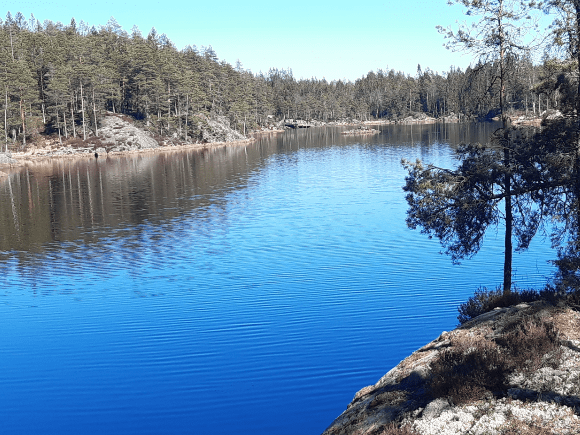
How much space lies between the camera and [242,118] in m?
154

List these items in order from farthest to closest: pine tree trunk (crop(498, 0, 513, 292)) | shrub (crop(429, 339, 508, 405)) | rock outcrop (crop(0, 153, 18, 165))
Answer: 1. rock outcrop (crop(0, 153, 18, 165))
2. pine tree trunk (crop(498, 0, 513, 292))
3. shrub (crop(429, 339, 508, 405))

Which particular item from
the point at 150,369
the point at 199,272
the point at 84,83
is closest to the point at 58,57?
the point at 84,83

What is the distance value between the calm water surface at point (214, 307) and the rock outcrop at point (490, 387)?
277cm

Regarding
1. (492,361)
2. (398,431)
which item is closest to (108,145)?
(492,361)

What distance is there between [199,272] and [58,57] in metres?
94.9

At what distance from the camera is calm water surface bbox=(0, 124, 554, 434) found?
47.8ft

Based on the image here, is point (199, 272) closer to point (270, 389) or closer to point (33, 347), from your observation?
point (33, 347)

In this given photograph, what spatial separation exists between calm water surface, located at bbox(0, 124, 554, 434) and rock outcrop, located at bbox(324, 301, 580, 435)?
2.77m

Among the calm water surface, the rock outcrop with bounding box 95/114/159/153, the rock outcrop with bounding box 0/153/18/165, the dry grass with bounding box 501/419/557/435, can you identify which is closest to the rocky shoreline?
the rock outcrop with bounding box 95/114/159/153

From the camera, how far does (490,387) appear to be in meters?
10.1

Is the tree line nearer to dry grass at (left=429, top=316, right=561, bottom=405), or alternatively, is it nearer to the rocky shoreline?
dry grass at (left=429, top=316, right=561, bottom=405)

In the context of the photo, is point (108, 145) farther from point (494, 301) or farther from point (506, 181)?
point (494, 301)

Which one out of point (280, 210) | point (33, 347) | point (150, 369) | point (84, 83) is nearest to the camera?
point (150, 369)

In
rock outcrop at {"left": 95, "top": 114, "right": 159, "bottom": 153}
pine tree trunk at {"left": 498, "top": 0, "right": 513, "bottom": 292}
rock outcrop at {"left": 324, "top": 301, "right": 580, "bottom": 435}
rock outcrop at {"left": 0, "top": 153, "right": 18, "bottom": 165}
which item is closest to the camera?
rock outcrop at {"left": 324, "top": 301, "right": 580, "bottom": 435}
